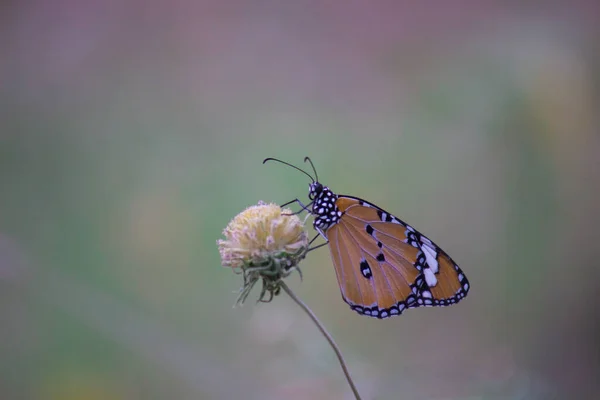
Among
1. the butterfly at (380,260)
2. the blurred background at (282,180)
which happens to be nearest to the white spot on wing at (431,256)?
the butterfly at (380,260)

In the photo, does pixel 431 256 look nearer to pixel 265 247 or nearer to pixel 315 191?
pixel 315 191

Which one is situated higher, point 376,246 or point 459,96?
point 459,96

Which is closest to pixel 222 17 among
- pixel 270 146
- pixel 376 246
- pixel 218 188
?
pixel 270 146

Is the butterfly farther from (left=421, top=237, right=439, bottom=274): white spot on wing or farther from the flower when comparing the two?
the flower

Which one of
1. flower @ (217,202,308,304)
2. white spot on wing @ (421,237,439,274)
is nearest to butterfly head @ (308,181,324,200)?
flower @ (217,202,308,304)

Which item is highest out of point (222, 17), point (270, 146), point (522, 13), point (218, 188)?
point (222, 17)

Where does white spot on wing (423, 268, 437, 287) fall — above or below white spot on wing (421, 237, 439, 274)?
below

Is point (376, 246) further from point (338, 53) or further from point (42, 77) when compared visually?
point (42, 77)
